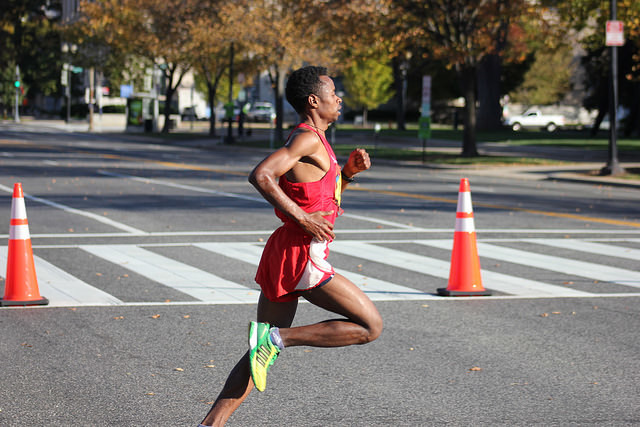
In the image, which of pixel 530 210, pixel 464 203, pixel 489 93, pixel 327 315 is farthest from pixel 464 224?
pixel 489 93

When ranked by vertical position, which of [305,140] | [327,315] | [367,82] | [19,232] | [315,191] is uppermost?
[367,82]

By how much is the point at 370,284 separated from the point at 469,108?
24189 mm

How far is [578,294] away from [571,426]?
3995mm

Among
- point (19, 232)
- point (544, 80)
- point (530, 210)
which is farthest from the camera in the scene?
point (544, 80)

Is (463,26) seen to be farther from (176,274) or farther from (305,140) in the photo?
(305,140)

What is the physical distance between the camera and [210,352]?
6.54 meters

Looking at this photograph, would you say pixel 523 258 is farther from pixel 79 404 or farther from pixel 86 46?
pixel 86 46

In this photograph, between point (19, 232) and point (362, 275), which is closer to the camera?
point (19, 232)

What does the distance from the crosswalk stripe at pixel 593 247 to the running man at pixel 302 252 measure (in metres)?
7.38

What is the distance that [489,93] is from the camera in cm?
6059

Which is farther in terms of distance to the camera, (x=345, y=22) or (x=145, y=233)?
(x=345, y=22)

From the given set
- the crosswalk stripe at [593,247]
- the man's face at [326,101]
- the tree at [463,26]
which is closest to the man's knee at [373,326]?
the man's face at [326,101]

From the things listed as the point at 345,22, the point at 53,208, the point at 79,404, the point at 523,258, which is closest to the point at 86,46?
the point at 345,22

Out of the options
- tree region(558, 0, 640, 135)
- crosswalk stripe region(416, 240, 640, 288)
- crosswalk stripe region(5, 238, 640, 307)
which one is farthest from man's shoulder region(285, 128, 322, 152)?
tree region(558, 0, 640, 135)
